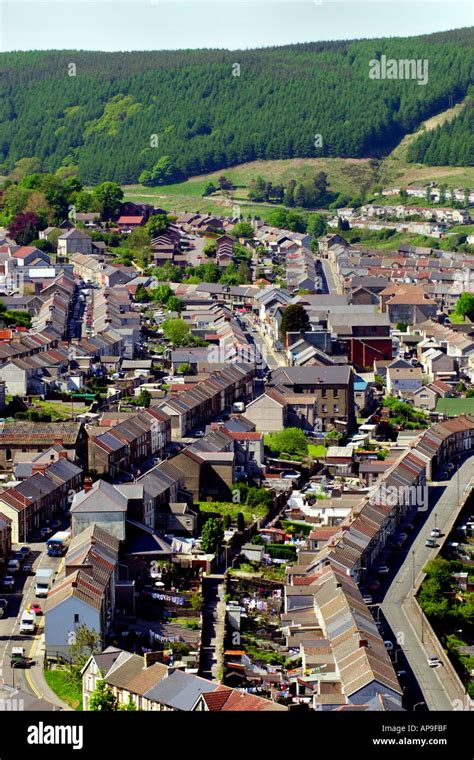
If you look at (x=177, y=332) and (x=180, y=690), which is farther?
(x=177, y=332)

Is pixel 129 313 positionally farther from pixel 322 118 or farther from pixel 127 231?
pixel 322 118

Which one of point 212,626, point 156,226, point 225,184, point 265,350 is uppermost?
point 225,184

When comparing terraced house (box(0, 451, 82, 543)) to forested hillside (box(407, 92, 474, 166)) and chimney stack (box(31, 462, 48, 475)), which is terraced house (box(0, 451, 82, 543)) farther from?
forested hillside (box(407, 92, 474, 166))

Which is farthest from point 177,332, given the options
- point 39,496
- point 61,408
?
point 39,496

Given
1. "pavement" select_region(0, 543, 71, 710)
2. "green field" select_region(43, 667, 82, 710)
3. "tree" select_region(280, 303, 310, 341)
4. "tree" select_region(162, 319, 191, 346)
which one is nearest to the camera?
"green field" select_region(43, 667, 82, 710)

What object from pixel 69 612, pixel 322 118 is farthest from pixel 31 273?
pixel 322 118

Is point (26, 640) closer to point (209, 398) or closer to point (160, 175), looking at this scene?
point (209, 398)

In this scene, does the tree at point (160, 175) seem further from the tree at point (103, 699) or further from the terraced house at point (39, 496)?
the tree at point (103, 699)

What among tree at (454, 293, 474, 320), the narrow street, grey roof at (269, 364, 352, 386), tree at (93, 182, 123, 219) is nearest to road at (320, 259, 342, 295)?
tree at (454, 293, 474, 320)
